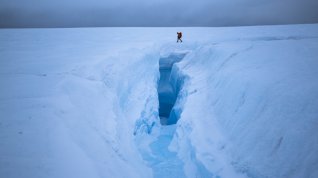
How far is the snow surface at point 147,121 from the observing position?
2.41m

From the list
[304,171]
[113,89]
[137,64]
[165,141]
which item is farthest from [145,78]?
[304,171]

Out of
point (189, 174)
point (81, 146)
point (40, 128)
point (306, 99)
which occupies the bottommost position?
point (189, 174)

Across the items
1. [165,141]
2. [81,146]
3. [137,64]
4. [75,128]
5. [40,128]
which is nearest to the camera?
[40,128]

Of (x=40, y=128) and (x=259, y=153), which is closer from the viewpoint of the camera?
(x=40, y=128)

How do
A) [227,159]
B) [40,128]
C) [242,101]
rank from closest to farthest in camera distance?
[40,128]
[227,159]
[242,101]

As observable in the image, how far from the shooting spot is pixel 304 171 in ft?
8.40

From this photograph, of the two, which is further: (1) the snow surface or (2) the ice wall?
(2) the ice wall

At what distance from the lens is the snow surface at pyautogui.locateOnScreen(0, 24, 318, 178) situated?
2408 mm

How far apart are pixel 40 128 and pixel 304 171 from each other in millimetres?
3166

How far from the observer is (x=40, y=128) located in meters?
2.48

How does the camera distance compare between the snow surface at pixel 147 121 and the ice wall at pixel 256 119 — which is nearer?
the snow surface at pixel 147 121

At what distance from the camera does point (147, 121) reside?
6.98m

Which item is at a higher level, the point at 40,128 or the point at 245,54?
the point at 245,54

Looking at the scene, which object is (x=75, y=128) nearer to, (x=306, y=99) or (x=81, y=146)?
(x=81, y=146)
